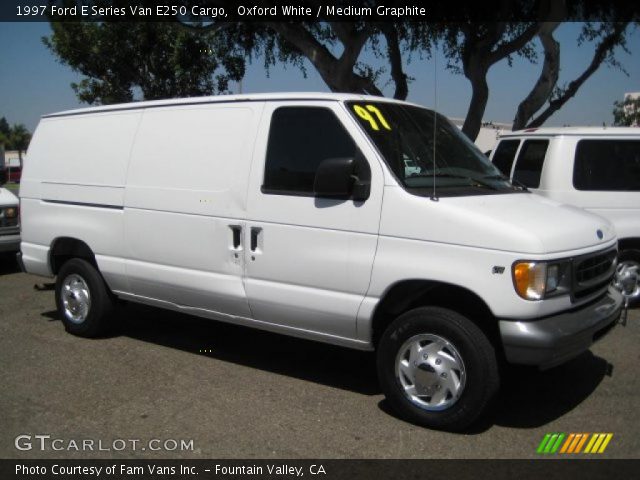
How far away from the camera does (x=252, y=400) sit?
4.61 m

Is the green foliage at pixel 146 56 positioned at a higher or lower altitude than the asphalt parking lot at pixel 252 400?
higher

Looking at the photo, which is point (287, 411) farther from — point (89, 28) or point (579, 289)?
point (89, 28)

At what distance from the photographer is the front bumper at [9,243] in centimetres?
933

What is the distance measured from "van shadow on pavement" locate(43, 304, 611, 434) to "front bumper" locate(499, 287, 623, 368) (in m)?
0.65

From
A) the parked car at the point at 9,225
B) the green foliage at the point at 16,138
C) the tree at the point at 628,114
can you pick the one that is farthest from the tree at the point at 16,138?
the parked car at the point at 9,225

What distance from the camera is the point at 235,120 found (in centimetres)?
495

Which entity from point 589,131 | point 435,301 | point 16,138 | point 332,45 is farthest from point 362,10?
point 16,138

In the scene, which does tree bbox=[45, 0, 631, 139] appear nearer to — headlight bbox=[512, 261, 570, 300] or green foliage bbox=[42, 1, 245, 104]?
green foliage bbox=[42, 1, 245, 104]

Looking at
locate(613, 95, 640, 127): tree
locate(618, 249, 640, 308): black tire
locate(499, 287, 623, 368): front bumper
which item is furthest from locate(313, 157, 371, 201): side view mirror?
locate(613, 95, 640, 127): tree

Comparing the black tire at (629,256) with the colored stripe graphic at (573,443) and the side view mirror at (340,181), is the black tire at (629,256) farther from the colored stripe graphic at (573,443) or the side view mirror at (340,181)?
the side view mirror at (340,181)

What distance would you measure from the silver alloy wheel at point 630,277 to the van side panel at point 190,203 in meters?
4.46

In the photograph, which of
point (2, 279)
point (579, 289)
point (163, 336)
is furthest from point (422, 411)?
point (2, 279)

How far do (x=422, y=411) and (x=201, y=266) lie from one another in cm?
204
